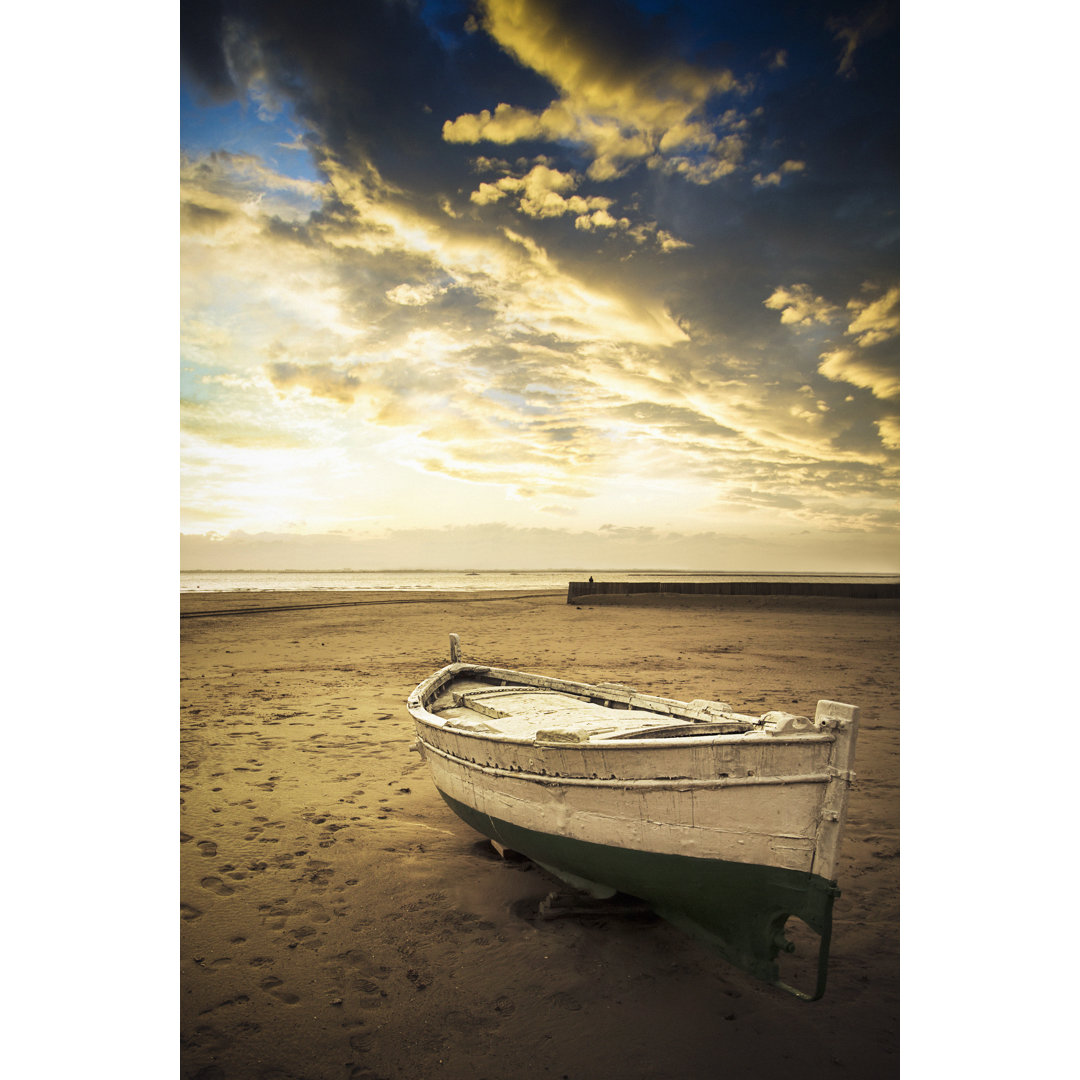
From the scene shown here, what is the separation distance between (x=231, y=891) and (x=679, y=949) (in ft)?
7.21

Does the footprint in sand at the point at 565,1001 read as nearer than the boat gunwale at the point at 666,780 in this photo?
No

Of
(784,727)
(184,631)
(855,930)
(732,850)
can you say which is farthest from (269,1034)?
(184,631)

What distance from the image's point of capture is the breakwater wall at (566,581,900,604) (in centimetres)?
1380

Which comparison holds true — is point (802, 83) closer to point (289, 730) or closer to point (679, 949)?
point (679, 949)

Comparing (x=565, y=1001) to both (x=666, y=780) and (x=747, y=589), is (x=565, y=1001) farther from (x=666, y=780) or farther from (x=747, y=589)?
(x=747, y=589)

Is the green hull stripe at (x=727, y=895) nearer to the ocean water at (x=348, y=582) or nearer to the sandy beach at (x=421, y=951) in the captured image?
the sandy beach at (x=421, y=951)

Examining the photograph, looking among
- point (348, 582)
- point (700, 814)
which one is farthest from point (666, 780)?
point (348, 582)

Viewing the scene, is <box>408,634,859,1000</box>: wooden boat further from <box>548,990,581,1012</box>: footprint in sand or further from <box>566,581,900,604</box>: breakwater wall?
<box>566,581,900,604</box>: breakwater wall

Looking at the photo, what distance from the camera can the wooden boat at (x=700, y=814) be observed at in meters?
1.99

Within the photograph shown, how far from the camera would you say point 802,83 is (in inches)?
160

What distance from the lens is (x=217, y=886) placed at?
9.75 ft

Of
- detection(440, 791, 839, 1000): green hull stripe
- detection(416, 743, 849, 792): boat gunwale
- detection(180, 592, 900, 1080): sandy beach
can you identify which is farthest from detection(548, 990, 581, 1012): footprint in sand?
detection(416, 743, 849, 792): boat gunwale

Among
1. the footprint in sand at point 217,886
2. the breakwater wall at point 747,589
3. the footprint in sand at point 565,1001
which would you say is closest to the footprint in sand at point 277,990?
the footprint in sand at point 217,886

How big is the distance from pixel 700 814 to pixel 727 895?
349mm
